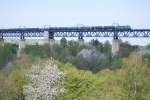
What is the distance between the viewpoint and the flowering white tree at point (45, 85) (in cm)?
3241

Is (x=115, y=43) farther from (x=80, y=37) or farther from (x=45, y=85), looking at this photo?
(x=45, y=85)

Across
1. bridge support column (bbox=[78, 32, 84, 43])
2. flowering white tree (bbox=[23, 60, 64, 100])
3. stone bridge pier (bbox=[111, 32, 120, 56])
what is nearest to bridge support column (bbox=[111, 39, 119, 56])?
stone bridge pier (bbox=[111, 32, 120, 56])

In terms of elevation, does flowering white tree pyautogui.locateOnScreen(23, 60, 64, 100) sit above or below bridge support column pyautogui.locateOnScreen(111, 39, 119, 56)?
above

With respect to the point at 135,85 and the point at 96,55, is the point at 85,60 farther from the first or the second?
the point at 135,85

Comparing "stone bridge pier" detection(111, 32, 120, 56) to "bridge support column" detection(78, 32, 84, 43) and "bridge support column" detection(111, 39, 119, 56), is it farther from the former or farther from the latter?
"bridge support column" detection(78, 32, 84, 43)

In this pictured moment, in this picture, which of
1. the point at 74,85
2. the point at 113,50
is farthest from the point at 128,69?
the point at 113,50

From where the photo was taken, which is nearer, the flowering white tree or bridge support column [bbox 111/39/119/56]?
the flowering white tree

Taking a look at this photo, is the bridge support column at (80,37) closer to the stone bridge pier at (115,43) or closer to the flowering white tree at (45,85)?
the stone bridge pier at (115,43)

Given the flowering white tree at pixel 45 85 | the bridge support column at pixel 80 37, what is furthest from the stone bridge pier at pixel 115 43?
the flowering white tree at pixel 45 85

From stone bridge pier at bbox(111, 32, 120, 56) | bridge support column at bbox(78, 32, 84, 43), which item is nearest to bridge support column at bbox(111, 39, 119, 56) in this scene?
stone bridge pier at bbox(111, 32, 120, 56)

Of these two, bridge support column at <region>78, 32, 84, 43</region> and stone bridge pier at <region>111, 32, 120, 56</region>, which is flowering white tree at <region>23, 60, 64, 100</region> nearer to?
stone bridge pier at <region>111, 32, 120, 56</region>

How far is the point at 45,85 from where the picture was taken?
32.4 meters

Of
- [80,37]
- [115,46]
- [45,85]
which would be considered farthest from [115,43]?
[45,85]

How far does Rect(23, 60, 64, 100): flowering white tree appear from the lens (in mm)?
32406
